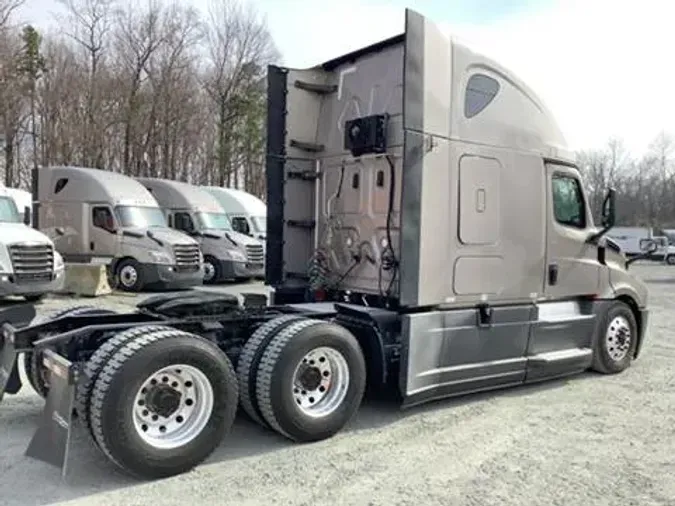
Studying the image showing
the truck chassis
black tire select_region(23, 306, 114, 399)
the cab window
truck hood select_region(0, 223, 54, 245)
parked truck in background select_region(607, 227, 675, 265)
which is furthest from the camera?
parked truck in background select_region(607, 227, 675, 265)

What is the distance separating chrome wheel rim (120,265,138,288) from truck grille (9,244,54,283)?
3.41 meters

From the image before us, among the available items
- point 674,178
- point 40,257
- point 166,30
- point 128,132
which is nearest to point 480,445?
point 40,257

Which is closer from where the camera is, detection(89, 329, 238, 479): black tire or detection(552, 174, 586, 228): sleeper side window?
detection(89, 329, 238, 479): black tire

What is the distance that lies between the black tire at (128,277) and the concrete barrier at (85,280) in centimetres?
101

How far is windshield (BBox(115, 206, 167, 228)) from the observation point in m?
17.4

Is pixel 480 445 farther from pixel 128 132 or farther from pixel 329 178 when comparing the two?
pixel 128 132

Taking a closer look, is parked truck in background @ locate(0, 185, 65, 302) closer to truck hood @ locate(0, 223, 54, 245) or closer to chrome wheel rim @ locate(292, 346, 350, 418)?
truck hood @ locate(0, 223, 54, 245)

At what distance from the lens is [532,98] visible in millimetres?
6824

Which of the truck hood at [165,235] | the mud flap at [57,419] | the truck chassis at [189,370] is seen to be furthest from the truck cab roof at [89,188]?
the mud flap at [57,419]

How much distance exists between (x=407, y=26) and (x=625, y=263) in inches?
174

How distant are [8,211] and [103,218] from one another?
3.42m

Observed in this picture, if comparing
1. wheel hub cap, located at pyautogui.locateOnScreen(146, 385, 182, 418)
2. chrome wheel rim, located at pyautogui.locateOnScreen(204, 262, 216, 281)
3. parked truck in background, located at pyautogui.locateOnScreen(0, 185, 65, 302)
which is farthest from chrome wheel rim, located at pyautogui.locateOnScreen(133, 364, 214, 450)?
chrome wheel rim, located at pyautogui.locateOnScreen(204, 262, 216, 281)

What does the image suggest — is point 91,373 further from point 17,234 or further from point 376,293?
point 17,234

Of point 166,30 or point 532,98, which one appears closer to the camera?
point 532,98
